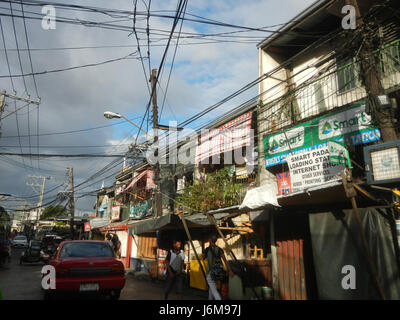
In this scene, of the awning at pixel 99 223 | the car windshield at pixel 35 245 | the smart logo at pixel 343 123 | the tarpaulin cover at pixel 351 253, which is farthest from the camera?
the awning at pixel 99 223

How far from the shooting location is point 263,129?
11.7 m

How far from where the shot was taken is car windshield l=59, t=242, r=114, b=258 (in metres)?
7.53

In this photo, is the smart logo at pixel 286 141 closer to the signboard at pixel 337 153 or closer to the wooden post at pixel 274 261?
the signboard at pixel 337 153

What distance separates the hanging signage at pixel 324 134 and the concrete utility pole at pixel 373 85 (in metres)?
1.43

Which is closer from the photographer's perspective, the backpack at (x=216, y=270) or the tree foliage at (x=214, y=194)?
the backpack at (x=216, y=270)

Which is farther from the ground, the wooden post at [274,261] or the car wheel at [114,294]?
the wooden post at [274,261]

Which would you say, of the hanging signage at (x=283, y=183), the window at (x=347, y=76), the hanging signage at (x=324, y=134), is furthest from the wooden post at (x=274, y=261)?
the window at (x=347, y=76)

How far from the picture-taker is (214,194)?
1152 centimetres

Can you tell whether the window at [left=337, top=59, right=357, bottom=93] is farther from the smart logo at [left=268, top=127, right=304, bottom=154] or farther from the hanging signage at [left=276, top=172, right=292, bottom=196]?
the hanging signage at [left=276, top=172, right=292, bottom=196]

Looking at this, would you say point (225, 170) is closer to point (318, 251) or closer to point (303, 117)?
point (303, 117)

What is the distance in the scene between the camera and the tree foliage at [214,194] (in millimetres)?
11375

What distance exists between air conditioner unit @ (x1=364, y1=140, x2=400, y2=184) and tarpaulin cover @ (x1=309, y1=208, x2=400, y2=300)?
0.65 m

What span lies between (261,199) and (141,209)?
1481 centimetres

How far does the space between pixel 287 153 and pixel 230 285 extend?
500cm
